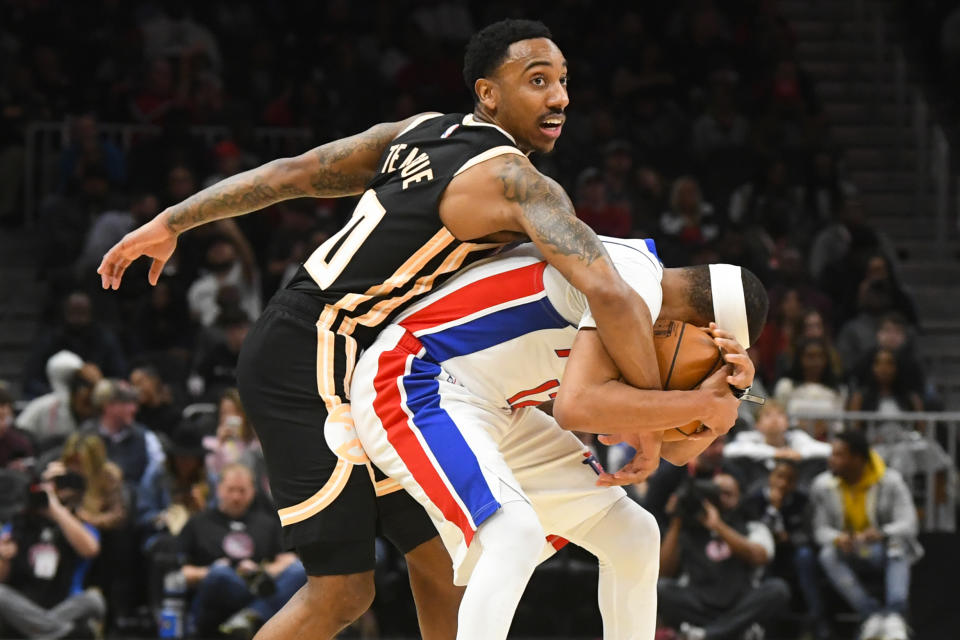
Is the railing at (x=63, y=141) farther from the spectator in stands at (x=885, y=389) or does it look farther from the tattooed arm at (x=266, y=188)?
the tattooed arm at (x=266, y=188)

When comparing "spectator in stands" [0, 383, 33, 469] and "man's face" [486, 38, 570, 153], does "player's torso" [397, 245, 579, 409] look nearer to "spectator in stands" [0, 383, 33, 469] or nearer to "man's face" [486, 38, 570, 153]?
"man's face" [486, 38, 570, 153]

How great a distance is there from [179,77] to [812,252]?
5367mm

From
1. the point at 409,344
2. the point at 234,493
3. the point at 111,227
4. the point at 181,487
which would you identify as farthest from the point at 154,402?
the point at 409,344

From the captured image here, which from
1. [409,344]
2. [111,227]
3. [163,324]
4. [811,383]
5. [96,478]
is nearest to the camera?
[409,344]

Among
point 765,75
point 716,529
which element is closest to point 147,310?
point 716,529

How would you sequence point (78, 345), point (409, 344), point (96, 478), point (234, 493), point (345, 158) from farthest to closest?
point (78, 345)
point (96, 478)
point (234, 493)
point (345, 158)
point (409, 344)

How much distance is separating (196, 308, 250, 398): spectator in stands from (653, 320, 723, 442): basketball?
19.9 feet

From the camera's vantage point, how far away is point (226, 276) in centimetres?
1052

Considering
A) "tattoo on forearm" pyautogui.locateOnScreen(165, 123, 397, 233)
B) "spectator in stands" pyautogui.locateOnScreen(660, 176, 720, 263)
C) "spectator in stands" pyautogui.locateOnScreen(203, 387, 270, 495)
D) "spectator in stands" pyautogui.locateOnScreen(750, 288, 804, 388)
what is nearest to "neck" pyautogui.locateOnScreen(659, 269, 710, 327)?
"tattoo on forearm" pyautogui.locateOnScreen(165, 123, 397, 233)

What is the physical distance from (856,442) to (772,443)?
513 mm

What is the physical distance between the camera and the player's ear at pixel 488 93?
4.42 meters

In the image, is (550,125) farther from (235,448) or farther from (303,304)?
(235,448)


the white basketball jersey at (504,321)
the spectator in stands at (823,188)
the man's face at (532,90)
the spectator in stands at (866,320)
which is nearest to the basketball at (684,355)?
the white basketball jersey at (504,321)

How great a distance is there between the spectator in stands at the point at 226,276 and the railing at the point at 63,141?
5.52ft
